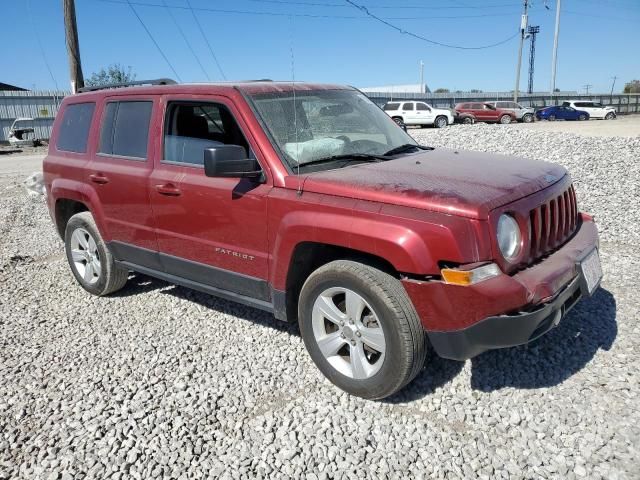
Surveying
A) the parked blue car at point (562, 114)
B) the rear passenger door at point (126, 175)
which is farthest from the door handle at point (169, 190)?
the parked blue car at point (562, 114)

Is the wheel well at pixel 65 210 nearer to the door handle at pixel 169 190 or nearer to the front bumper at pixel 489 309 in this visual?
the door handle at pixel 169 190

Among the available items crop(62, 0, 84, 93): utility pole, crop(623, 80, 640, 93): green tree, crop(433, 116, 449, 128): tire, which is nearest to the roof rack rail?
crop(62, 0, 84, 93): utility pole

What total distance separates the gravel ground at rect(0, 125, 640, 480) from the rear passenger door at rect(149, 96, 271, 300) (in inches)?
24.3

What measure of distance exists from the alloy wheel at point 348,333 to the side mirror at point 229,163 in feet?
3.07

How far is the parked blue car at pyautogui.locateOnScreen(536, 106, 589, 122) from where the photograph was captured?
36.6m

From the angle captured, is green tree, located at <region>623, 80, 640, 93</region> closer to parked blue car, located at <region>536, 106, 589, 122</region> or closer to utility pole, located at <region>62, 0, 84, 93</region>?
parked blue car, located at <region>536, 106, 589, 122</region>

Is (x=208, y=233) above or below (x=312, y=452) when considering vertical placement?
above

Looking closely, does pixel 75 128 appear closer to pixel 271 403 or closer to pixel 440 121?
pixel 271 403

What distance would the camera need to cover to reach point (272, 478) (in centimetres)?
267

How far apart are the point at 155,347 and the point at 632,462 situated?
10.5ft

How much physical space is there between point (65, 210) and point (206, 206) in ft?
8.27

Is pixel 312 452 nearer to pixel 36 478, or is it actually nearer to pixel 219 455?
pixel 219 455

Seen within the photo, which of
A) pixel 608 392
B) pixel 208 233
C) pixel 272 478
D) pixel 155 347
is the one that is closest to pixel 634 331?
pixel 608 392

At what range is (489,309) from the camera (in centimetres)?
273
